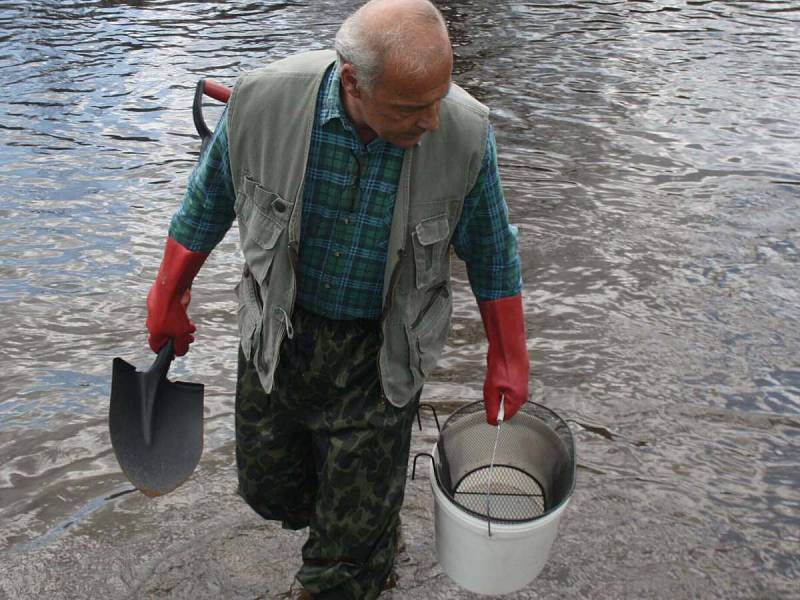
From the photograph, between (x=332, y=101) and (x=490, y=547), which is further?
(x=490, y=547)

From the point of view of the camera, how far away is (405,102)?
7.42ft

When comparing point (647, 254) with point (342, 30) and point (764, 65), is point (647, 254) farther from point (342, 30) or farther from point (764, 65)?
point (764, 65)

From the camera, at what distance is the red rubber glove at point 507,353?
2.77 metres

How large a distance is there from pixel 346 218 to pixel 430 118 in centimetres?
39

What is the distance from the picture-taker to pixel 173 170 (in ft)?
22.8

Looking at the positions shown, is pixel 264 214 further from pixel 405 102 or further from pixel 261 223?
pixel 405 102

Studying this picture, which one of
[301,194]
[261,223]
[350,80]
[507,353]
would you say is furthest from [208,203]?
[507,353]

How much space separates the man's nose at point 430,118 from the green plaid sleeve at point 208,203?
0.61 m

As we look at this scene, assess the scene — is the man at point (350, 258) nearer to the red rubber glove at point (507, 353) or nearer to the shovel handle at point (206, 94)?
the red rubber glove at point (507, 353)

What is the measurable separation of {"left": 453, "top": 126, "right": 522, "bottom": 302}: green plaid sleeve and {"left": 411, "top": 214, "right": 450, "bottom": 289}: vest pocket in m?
0.09

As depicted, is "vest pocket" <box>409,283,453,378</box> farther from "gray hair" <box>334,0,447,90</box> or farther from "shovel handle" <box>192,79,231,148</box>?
"shovel handle" <box>192,79,231,148</box>

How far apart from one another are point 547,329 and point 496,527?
7.98 ft

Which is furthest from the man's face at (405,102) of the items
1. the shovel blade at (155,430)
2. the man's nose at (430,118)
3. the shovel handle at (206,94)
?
the shovel blade at (155,430)

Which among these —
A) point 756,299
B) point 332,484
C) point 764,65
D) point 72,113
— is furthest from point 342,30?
point 764,65
